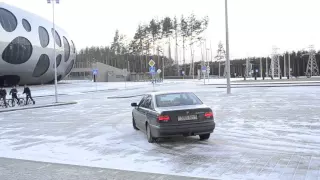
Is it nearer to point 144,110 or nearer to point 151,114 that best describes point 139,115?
point 144,110

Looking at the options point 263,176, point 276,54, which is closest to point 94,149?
point 263,176

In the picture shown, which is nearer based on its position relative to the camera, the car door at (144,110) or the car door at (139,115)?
the car door at (144,110)

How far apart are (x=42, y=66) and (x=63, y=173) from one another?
51.4 metres

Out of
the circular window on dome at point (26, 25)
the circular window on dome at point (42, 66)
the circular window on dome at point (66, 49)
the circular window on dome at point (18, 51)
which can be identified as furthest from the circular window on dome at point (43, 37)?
the circular window on dome at point (66, 49)

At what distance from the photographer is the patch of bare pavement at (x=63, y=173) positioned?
6387 mm

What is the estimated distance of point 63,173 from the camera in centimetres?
680

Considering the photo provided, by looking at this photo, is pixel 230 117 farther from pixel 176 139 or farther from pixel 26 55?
pixel 26 55

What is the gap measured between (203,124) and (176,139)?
1.23 metres

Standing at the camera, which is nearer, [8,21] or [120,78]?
[8,21]

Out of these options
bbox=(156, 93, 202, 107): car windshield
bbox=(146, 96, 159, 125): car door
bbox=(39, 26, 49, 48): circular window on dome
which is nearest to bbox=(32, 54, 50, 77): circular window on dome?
bbox=(39, 26, 49, 48): circular window on dome

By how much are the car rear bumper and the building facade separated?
3705 cm

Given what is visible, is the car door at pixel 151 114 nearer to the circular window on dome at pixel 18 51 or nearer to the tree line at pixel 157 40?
the circular window on dome at pixel 18 51

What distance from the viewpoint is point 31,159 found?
819cm

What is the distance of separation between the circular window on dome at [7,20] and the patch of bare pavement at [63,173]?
44.4 metres
